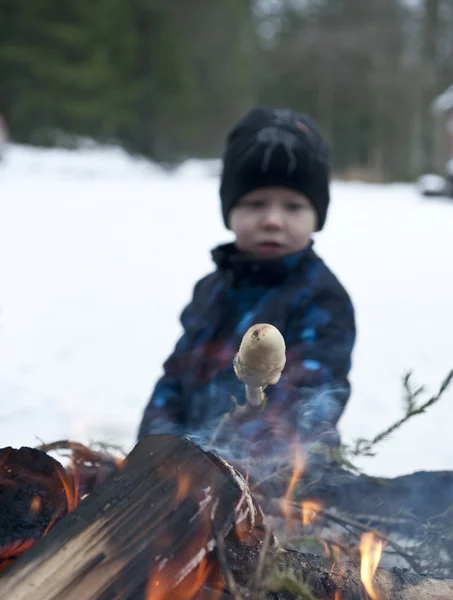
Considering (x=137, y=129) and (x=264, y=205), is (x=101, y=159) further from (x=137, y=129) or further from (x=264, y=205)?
(x=264, y=205)

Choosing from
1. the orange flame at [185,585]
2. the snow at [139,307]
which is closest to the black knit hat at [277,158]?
the snow at [139,307]

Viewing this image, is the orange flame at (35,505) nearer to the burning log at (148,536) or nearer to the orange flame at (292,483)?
the burning log at (148,536)

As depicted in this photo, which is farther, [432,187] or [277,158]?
[432,187]

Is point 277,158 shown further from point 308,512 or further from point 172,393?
point 308,512

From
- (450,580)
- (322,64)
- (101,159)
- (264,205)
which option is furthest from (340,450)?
(322,64)

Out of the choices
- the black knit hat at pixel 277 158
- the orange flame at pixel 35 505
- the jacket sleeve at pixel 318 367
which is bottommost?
the orange flame at pixel 35 505

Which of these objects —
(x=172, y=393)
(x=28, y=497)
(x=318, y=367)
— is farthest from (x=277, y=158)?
(x=28, y=497)

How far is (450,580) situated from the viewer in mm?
1053

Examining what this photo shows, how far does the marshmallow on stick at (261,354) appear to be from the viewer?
3.06 feet

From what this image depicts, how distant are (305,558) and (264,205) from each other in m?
1.08

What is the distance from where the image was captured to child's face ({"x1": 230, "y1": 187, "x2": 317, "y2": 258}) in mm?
1766

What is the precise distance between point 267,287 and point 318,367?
0.32m

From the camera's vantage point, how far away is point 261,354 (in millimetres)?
940

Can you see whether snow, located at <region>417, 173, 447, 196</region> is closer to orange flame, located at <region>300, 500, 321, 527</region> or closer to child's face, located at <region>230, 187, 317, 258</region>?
child's face, located at <region>230, 187, 317, 258</region>
